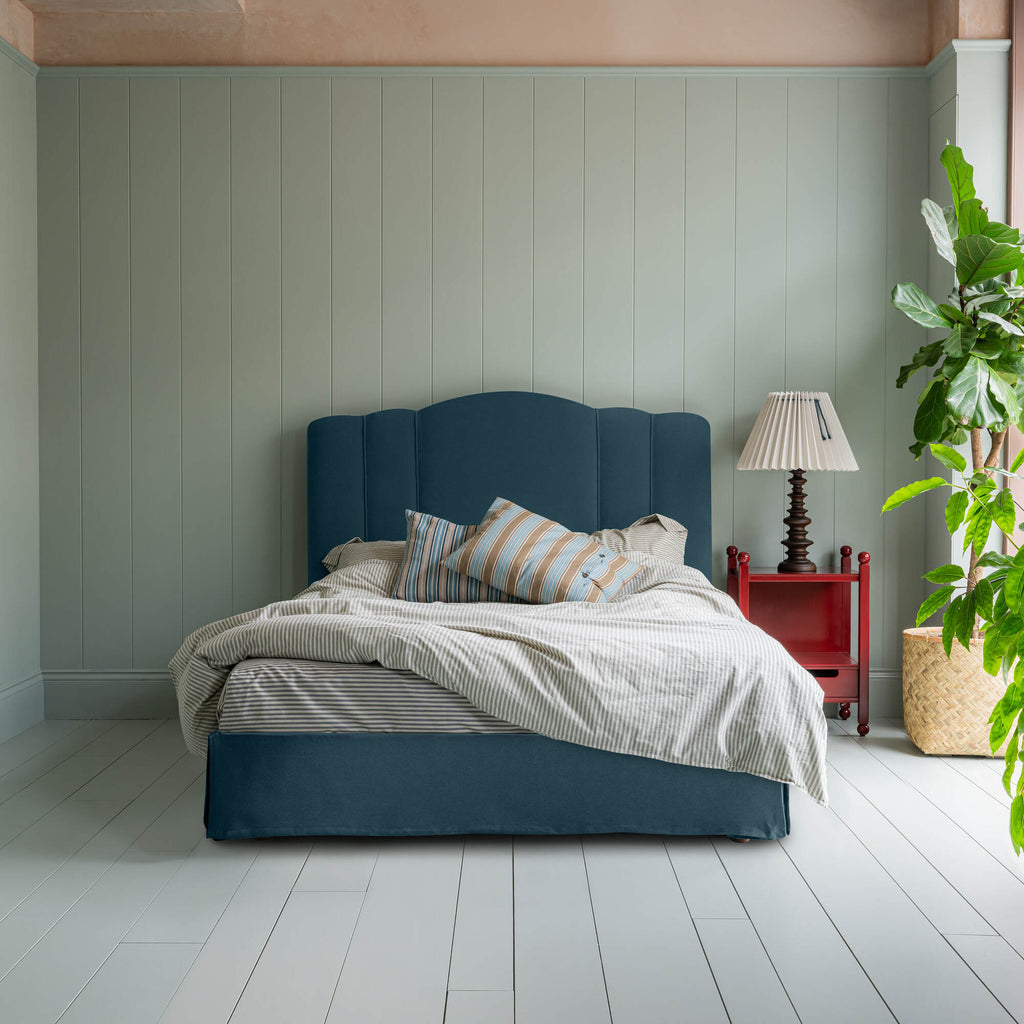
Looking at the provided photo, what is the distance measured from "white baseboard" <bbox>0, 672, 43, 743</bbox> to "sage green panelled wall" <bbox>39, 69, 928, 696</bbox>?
0.16 metres

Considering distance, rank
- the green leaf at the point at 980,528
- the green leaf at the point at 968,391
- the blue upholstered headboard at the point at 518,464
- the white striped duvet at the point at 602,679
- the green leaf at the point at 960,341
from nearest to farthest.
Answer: the green leaf at the point at 980,528 < the white striped duvet at the point at 602,679 < the green leaf at the point at 968,391 < the green leaf at the point at 960,341 < the blue upholstered headboard at the point at 518,464

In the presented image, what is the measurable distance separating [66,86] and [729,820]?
3.70 metres

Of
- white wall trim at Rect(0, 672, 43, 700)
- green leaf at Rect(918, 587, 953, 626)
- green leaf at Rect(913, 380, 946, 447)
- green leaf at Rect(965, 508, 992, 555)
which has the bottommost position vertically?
white wall trim at Rect(0, 672, 43, 700)

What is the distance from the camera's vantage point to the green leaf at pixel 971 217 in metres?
3.08

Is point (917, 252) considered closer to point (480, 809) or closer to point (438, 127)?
point (438, 127)

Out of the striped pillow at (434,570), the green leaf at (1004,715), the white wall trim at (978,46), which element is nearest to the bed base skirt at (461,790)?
the striped pillow at (434,570)

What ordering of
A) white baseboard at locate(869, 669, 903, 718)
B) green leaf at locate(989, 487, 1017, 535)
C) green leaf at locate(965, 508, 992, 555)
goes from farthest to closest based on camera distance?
white baseboard at locate(869, 669, 903, 718) < green leaf at locate(965, 508, 992, 555) < green leaf at locate(989, 487, 1017, 535)

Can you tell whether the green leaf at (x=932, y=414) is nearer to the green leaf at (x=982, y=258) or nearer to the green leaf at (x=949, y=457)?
the green leaf at (x=982, y=258)

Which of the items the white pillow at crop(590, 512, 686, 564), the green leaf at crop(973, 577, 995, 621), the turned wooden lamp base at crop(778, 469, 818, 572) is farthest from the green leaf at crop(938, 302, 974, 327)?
the green leaf at crop(973, 577, 995, 621)

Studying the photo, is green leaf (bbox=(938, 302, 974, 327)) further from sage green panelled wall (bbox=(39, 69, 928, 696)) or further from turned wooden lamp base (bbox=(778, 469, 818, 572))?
turned wooden lamp base (bbox=(778, 469, 818, 572))

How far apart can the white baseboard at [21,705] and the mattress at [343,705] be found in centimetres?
161

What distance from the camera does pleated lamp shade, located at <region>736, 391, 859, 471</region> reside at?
3.46m

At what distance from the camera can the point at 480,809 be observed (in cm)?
247

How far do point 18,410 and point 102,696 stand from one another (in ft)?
3.92
